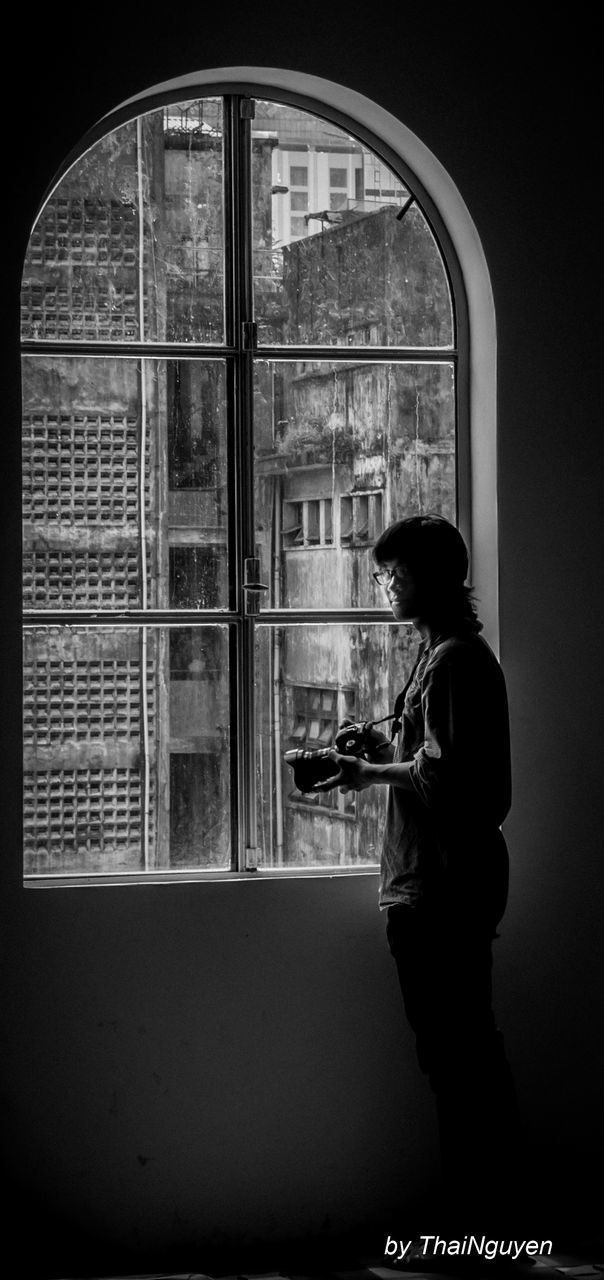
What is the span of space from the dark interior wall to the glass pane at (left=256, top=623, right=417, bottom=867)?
161mm

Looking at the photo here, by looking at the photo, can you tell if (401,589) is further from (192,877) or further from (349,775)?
(192,877)

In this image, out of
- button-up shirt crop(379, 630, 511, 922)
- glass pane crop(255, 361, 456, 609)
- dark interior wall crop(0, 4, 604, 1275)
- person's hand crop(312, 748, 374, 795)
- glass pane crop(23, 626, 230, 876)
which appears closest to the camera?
button-up shirt crop(379, 630, 511, 922)

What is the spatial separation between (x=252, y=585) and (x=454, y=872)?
896 millimetres

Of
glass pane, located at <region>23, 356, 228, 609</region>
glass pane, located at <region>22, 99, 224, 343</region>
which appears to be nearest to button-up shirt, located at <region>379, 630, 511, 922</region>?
glass pane, located at <region>23, 356, 228, 609</region>

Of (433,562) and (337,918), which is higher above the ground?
(433,562)

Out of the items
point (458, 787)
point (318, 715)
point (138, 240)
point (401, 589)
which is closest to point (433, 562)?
point (401, 589)

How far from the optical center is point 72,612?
2918 mm

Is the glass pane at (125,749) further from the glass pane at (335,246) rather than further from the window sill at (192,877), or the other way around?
the glass pane at (335,246)

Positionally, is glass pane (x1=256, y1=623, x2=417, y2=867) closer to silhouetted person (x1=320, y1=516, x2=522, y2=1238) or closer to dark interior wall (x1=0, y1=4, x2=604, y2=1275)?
dark interior wall (x1=0, y1=4, x2=604, y2=1275)

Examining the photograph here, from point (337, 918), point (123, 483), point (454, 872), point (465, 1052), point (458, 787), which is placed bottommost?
point (465, 1052)

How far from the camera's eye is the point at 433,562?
2617 millimetres

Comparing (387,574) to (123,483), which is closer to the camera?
(387,574)

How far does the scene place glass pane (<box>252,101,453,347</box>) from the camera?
3.03 metres

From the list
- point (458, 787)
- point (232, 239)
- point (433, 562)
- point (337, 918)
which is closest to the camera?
point (458, 787)
